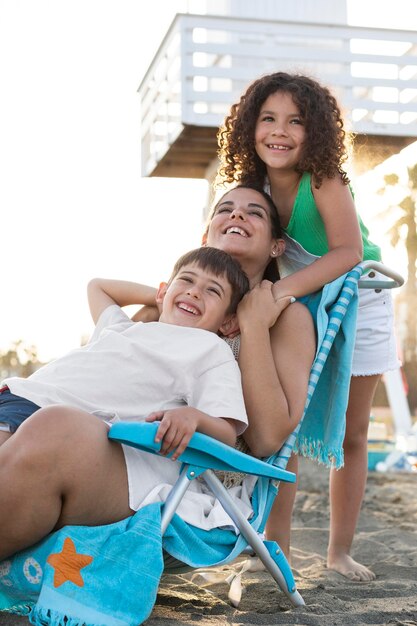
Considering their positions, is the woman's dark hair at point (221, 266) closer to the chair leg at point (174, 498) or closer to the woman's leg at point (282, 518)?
the chair leg at point (174, 498)

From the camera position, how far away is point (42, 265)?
1683 cm

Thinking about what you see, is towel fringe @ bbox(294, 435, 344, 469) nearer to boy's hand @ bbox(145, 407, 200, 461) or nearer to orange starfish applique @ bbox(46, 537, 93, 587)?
boy's hand @ bbox(145, 407, 200, 461)

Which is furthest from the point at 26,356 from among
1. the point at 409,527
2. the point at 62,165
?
the point at 409,527

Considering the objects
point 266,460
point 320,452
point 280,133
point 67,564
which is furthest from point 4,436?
point 280,133

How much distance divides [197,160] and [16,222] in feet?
20.3

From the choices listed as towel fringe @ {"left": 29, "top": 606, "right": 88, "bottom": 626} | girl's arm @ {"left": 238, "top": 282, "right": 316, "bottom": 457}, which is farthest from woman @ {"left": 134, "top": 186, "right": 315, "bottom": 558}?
towel fringe @ {"left": 29, "top": 606, "right": 88, "bottom": 626}

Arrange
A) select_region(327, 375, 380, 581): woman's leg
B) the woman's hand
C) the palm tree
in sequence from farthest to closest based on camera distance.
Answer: the palm tree
select_region(327, 375, 380, 581): woman's leg
the woman's hand

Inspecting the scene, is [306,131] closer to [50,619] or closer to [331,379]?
[331,379]

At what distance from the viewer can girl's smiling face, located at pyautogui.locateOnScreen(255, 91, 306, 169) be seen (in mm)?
3275

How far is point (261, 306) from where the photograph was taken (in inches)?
112

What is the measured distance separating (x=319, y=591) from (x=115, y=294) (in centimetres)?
128

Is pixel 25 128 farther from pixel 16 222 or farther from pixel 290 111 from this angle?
pixel 290 111

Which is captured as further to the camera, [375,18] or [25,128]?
[25,128]

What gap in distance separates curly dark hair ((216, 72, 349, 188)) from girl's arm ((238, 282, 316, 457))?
23.9 inches
